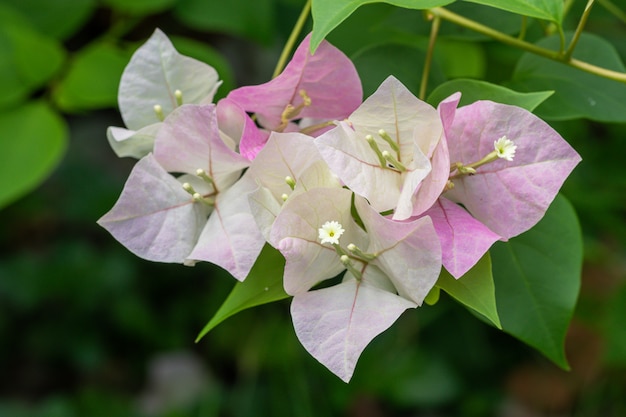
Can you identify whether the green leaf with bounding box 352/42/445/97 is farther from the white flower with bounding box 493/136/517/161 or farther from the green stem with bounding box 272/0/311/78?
the white flower with bounding box 493/136/517/161

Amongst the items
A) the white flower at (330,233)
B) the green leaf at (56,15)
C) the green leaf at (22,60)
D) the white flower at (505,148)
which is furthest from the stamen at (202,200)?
the green leaf at (56,15)

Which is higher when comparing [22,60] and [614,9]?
[614,9]

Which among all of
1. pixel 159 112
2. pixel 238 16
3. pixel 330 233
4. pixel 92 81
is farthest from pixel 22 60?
pixel 330 233

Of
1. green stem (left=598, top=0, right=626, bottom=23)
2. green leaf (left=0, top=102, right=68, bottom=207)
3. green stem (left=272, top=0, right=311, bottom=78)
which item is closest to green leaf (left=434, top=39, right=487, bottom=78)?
green stem (left=598, top=0, right=626, bottom=23)

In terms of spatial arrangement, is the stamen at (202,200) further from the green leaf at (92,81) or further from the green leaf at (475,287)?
the green leaf at (92,81)

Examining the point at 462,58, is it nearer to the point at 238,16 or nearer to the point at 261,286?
the point at 238,16
